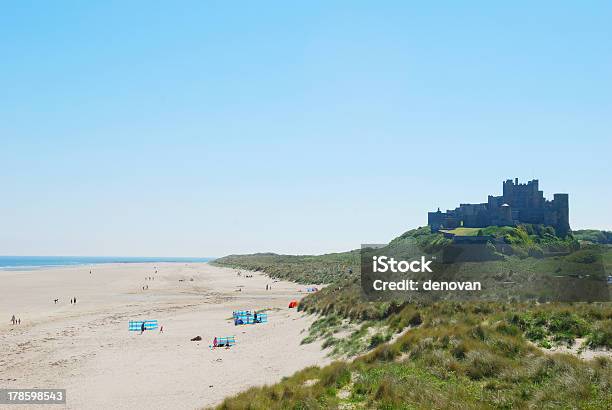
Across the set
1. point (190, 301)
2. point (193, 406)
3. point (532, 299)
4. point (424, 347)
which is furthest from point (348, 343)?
point (190, 301)

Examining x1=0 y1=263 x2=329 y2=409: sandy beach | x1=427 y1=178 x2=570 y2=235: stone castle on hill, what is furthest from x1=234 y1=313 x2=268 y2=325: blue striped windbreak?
x1=427 y1=178 x2=570 y2=235: stone castle on hill

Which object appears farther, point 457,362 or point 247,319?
point 247,319

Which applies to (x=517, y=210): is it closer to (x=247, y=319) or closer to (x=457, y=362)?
(x=247, y=319)

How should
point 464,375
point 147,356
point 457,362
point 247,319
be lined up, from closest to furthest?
point 464,375, point 457,362, point 147,356, point 247,319

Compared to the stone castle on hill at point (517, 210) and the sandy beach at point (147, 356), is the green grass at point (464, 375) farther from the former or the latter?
the stone castle on hill at point (517, 210)

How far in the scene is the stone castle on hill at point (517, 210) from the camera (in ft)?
253

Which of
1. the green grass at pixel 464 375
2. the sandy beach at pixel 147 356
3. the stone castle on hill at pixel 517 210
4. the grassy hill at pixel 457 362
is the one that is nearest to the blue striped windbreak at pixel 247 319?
the sandy beach at pixel 147 356

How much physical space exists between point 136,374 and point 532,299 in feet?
61.6

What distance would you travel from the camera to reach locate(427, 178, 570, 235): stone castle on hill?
77.1 metres

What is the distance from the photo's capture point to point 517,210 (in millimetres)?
82625

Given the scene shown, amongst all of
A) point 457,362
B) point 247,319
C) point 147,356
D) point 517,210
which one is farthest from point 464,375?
point 517,210

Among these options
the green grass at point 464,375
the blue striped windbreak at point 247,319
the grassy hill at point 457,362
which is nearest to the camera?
the green grass at point 464,375

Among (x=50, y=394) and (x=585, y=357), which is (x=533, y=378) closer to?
(x=585, y=357)

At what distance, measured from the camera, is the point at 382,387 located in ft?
38.1
